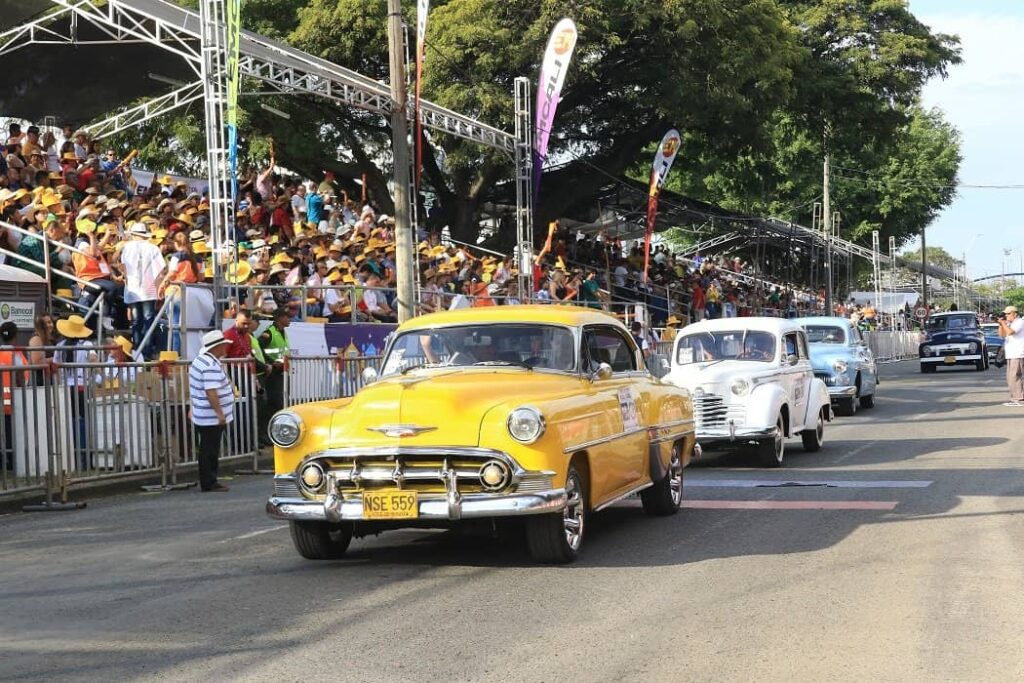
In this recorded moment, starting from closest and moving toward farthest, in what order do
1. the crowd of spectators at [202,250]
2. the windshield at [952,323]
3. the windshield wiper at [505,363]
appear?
1. the windshield wiper at [505,363]
2. the crowd of spectators at [202,250]
3. the windshield at [952,323]

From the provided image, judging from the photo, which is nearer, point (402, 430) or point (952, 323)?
point (402, 430)

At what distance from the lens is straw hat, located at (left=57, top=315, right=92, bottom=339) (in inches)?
645

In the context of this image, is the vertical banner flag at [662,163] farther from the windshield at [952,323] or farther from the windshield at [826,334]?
the windshield at [952,323]

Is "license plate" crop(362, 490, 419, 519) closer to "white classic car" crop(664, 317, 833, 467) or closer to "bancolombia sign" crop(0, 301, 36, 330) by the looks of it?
"white classic car" crop(664, 317, 833, 467)

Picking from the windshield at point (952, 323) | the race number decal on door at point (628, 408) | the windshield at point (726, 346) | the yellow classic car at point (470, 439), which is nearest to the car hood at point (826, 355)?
the windshield at point (726, 346)

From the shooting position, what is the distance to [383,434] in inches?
335

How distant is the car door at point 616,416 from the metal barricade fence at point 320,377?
735 cm

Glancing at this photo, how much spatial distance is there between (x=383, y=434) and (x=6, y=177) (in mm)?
14547

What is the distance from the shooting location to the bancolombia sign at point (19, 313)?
16906 millimetres

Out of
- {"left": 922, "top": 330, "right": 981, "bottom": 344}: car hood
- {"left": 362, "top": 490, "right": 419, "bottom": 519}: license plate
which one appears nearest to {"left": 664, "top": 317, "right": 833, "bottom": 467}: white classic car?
{"left": 362, "top": 490, "right": 419, "bottom": 519}: license plate

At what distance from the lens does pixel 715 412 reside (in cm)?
1545

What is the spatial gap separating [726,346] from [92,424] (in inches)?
307

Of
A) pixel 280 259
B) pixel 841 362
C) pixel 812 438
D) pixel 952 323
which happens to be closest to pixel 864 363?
pixel 841 362

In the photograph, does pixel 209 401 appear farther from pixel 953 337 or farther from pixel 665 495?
pixel 953 337
